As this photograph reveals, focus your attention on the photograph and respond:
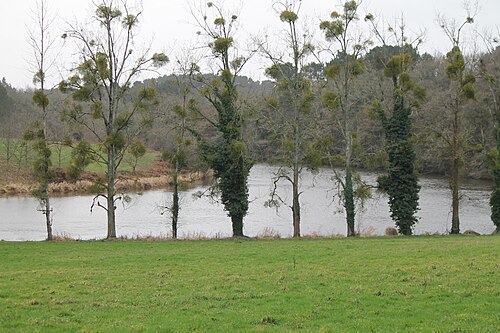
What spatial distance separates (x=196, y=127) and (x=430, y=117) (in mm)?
28172

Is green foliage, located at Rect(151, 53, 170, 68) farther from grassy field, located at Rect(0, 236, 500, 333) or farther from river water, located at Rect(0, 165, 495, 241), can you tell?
grassy field, located at Rect(0, 236, 500, 333)

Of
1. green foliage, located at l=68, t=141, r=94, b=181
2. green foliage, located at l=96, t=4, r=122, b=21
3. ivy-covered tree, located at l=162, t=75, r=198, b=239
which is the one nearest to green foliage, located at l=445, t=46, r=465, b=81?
ivy-covered tree, located at l=162, t=75, r=198, b=239

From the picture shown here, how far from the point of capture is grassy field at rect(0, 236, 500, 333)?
979cm

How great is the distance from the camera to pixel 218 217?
44.1m

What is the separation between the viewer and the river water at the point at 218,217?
3725cm

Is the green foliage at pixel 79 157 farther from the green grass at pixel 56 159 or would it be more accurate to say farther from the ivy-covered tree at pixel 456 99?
the green grass at pixel 56 159

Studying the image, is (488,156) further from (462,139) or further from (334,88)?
(334,88)

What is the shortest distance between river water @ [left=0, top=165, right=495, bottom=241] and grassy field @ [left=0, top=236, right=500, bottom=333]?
13.7 meters

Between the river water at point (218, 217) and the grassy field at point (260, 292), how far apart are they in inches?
538

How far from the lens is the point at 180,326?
31.8 ft

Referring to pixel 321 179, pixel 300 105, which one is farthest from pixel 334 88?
pixel 321 179

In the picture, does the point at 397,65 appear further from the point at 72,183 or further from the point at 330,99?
the point at 72,183

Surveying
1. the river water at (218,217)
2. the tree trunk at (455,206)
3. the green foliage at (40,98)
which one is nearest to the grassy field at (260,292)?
the green foliage at (40,98)

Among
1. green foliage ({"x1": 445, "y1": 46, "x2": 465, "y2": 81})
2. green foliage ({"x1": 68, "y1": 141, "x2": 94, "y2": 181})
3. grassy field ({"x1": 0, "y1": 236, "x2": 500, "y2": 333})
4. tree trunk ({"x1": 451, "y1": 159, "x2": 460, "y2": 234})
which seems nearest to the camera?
grassy field ({"x1": 0, "y1": 236, "x2": 500, "y2": 333})
